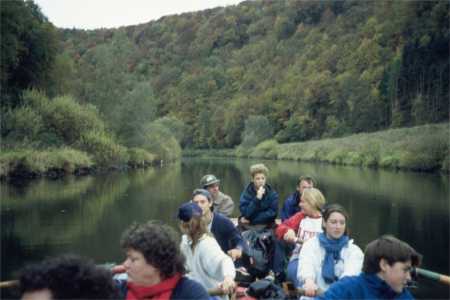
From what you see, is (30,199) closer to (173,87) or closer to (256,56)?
(173,87)

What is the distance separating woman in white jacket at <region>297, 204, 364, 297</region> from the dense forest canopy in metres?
24.9

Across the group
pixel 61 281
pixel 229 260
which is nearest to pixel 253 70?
pixel 229 260

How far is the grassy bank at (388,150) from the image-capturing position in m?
29.8

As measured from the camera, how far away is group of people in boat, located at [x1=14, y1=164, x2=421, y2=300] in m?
1.56

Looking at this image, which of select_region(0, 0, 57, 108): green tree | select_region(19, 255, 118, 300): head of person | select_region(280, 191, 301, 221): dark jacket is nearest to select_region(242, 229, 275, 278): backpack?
select_region(280, 191, 301, 221): dark jacket

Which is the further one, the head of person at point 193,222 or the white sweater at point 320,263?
the white sweater at point 320,263

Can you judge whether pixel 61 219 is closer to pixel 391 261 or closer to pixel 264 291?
pixel 264 291

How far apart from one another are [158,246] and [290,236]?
10.4 ft

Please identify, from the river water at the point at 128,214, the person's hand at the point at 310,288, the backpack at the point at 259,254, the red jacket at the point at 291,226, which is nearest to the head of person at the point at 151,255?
the person's hand at the point at 310,288

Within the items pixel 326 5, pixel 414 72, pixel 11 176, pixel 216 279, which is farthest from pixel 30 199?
pixel 326 5

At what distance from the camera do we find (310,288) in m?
3.66

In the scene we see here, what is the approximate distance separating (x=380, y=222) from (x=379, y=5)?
90.4 m

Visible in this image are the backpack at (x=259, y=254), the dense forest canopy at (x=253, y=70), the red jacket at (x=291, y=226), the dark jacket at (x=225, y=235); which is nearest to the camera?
the dark jacket at (x=225, y=235)

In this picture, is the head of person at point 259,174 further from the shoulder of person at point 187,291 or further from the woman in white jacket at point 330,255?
the shoulder of person at point 187,291
